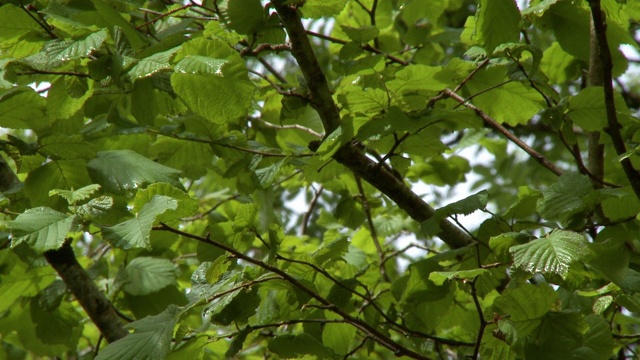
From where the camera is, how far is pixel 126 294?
1887 millimetres

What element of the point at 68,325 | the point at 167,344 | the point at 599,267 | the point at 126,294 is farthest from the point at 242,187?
the point at 599,267

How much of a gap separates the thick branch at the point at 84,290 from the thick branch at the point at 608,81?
122cm

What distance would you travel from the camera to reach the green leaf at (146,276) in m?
1.79

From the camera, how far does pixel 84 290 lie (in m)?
1.71

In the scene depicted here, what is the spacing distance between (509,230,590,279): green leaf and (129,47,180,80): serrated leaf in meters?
0.69

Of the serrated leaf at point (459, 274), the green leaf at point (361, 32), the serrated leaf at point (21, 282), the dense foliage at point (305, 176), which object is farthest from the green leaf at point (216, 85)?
the serrated leaf at point (21, 282)

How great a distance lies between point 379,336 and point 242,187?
2.38 feet

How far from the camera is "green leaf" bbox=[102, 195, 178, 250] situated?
1069 millimetres

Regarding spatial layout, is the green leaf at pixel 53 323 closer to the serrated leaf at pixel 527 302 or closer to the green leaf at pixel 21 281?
the green leaf at pixel 21 281

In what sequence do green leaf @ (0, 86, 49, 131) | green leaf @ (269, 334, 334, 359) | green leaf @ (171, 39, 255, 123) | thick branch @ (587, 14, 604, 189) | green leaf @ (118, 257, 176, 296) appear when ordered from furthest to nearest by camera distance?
green leaf @ (118, 257, 176, 296) < thick branch @ (587, 14, 604, 189) < green leaf @ (0, 86, 49, 131) < green leaf @ (269, 334, 334, 359) < green leaf @ (171, 39, 255, 123)

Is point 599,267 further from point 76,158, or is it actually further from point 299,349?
point 76,158

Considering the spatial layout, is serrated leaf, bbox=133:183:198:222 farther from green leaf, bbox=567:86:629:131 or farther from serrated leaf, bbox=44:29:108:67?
green leaf, bbox=567:86:629:131

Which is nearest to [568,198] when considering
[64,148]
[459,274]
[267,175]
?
[459,274]

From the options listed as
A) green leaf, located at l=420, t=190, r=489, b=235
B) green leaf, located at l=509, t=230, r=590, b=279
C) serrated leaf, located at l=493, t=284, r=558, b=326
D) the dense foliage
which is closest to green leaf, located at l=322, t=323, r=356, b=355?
the dense foliage
